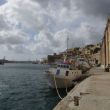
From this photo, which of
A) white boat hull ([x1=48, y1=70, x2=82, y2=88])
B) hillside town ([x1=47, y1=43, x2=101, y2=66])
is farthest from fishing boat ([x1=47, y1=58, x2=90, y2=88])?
hillside town ([x1=47, y1=43, x2=101, y2=66])

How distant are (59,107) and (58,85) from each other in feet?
64.5

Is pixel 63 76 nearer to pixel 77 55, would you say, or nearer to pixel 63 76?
pixel 63 76

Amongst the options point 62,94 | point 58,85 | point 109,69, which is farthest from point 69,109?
point 109,69

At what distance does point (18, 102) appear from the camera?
84.5ft

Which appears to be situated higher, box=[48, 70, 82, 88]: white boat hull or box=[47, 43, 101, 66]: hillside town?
box=[47, 43, 101, 66]: hillside town

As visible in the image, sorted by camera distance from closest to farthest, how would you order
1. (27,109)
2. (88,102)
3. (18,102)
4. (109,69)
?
(88,102)
(27,109)
(18,102)
(109,69)

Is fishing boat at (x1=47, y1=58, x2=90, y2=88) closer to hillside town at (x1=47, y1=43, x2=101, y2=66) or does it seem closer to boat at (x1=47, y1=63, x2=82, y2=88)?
boat at (x1=47, y1=63, x2=82, y2=88)

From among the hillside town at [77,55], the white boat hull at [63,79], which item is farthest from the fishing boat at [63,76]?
the hillside town at [77,55]

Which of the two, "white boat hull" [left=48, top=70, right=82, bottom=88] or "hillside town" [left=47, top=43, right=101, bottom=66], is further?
"hillside town" [left=47, top=43, right=101, bottom=66]

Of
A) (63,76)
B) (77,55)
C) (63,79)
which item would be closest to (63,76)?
(63,76)

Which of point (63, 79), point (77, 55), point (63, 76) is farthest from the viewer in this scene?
point (77, 55)

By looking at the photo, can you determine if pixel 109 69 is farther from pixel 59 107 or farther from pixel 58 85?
pixel 59 107

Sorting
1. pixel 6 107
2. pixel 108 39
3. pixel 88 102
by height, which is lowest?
pixel 6 107

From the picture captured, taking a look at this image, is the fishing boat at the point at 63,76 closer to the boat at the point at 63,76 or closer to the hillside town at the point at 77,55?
the boat at the point at 63,76
